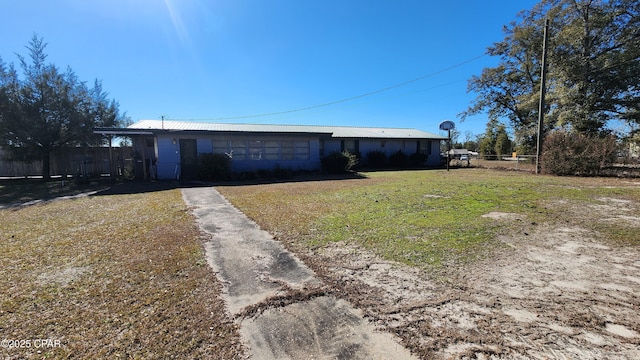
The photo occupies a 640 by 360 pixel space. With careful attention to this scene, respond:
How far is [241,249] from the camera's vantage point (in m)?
4.25

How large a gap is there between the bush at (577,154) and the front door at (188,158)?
19.8 metres

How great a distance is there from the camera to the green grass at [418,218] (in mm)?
4164

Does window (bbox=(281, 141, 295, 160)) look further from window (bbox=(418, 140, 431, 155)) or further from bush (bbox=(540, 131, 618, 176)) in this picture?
bush (bbox=(540, 131, 618, 176))

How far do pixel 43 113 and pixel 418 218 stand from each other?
61.9 feet

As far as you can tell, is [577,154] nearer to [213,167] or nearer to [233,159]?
[233,159]

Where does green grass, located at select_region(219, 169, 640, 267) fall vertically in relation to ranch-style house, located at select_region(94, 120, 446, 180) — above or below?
below

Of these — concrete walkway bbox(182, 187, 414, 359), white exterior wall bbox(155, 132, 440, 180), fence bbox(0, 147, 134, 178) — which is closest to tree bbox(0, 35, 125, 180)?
fence bbox(0, 147, 134, 178)

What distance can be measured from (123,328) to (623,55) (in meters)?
27.2

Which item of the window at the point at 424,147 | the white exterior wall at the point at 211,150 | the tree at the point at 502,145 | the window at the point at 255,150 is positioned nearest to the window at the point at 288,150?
the white exterior wall at the point at 211,150

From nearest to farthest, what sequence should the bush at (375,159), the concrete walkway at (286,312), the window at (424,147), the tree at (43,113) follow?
1. the concrete walkway at (286,312)
2. the tree at (43,113)
3. the bush at (375,159)
4. the window at (424,147)

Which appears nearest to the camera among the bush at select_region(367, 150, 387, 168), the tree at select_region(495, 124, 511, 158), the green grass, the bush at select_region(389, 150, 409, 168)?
the green grass

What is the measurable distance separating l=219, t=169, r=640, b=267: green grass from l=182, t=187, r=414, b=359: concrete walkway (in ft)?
3.00

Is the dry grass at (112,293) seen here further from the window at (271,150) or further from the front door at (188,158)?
the window at (271,150)

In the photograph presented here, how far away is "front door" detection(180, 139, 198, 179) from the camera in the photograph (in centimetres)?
1473
